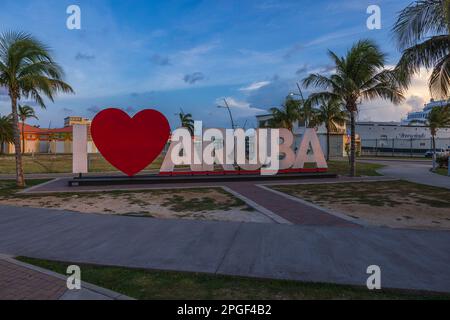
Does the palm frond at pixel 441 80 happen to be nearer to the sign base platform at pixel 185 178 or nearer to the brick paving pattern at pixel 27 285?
the sign base platform at pixel 185 178

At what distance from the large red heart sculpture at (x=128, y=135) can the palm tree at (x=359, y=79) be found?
11028mm

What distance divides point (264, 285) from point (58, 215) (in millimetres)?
6862

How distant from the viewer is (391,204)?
1067 cm

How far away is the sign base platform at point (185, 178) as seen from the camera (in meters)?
16.0

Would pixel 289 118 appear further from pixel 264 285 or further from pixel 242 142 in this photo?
pixel 264 285

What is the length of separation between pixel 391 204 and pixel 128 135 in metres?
11.8

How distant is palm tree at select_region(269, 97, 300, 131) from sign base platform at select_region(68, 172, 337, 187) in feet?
68.0

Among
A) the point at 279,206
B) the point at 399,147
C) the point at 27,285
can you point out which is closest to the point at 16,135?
the point at 279,206

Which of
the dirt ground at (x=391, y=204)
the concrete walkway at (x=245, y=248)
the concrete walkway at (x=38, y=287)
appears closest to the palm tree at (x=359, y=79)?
the dirt ground at (x=391, y=204)

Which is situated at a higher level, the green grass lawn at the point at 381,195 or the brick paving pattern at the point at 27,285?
the green grass lawn at the point at 381,195

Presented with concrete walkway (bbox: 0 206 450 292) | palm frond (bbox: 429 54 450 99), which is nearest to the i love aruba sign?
concrete walkway (bbox: 0 206 450 292)

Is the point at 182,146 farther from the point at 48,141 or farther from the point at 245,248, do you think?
the point at 48,141
